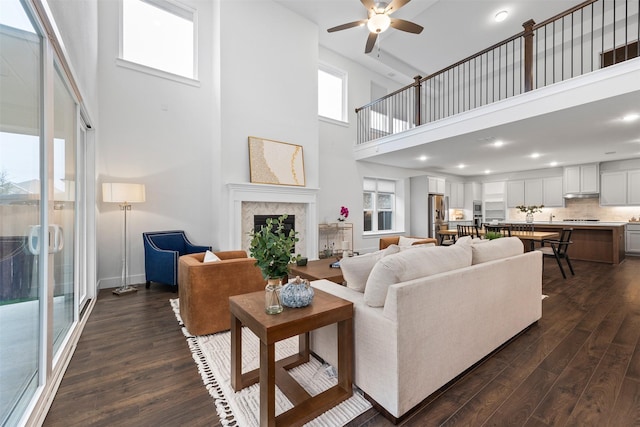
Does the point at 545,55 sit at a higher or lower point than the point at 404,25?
lower

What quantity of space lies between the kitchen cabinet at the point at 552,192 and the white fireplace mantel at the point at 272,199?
7.18m

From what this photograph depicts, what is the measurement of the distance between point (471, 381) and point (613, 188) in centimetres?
840

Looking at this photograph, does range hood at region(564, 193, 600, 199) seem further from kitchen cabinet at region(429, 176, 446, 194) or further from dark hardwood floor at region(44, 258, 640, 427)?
dark hardwood floor at region(44, 258, 640, 427)

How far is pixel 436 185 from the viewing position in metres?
7.82

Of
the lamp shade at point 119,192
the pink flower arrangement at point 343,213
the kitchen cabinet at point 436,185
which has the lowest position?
the pink flower arrangement at point 343,213

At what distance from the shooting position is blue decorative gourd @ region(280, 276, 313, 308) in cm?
152

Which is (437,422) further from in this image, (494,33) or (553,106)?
(494,33)

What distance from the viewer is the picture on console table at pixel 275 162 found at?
4781 mm

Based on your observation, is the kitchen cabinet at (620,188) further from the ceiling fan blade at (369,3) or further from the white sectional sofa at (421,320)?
the ceiling fan blade at (369,3)

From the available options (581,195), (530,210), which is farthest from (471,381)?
(581,195)

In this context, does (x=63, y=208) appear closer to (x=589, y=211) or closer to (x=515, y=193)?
(x=515, y=193)

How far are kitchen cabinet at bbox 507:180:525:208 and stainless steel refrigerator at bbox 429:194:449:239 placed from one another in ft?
8.37

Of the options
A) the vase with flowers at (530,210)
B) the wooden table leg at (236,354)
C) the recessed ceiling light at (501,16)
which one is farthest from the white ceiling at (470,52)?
the wooden table leg at (236,354)

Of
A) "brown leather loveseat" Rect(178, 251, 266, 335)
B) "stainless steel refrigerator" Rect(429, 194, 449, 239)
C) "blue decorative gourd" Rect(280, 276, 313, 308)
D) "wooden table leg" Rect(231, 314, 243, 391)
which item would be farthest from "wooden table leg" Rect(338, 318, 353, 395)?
"stainless steel refrigerator" Rect(429, 194, 449, 239)
